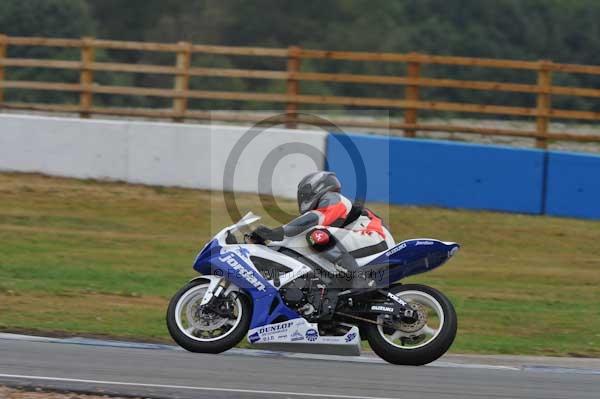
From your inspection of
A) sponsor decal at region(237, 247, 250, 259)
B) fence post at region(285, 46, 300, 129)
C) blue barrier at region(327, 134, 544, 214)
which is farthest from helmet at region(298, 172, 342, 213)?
fence post at region(285, 46, 300, 129)

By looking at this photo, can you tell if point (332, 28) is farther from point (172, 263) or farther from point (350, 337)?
point (350, 337)

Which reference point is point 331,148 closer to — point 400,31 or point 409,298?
point 409,298

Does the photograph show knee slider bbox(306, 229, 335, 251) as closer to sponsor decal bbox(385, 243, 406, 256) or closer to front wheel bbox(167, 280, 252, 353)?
sponsor decal bbox(385, 243, 406, 256)

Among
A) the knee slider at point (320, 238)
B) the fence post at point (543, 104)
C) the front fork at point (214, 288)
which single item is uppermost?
the fence post at point (543, 104)

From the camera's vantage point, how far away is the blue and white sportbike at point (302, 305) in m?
9.24

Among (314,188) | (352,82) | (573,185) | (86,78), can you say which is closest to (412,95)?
(352,82)

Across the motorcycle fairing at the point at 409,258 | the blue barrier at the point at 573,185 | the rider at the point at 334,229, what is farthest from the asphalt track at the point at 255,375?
the blue barrier at the point at 573,185

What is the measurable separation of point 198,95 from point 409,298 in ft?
32.3

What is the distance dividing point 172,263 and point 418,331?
5657 mm

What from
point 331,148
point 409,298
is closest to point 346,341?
point 409,298

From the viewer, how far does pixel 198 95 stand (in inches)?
731

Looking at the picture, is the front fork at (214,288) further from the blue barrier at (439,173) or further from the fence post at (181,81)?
the fence post at (181,81)

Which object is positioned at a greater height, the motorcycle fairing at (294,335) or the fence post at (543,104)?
the fence post at (543,104)

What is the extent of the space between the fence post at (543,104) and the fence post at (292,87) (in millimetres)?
3625
